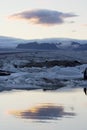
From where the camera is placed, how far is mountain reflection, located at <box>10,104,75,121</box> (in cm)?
1492

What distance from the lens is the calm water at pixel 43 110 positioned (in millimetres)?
13648

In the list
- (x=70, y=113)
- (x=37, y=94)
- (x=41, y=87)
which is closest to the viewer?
(x=70, y=113)

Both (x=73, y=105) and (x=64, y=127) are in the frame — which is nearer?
(x=64, y=127)

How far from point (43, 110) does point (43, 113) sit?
2.36 ft

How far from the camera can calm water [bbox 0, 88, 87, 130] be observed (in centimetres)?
1365

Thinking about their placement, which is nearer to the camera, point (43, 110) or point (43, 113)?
point (43, 113)

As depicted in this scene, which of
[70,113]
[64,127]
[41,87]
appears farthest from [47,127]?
[41,87]

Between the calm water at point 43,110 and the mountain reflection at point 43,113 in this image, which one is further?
the mountain reflection at point 43,113

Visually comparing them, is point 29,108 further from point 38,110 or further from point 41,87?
point 41,87

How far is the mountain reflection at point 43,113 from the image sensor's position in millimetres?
14917

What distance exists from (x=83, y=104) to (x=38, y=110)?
2.15 meters

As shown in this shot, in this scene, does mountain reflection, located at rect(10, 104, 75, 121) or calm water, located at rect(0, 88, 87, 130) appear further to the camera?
mountain reflection, located at rect(10, 104, 75, 121)

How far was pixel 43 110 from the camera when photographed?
16328 millimetres

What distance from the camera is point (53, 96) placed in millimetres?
20562
